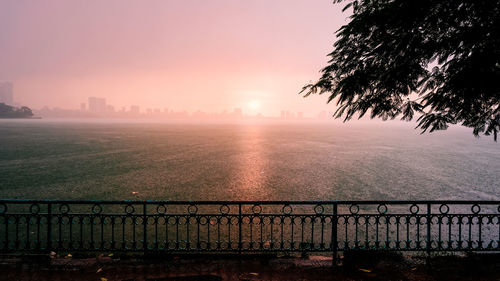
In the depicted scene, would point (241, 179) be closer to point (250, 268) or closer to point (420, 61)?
point (250, 268)

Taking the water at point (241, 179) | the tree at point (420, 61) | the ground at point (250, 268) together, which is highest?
the tree at point (420, 61)

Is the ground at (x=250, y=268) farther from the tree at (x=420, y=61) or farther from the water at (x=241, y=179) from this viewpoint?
the water at (x=241, y=179)

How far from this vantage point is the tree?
353cm

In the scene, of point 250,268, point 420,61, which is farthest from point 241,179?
point 420,61

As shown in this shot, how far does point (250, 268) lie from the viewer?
5.02 metres

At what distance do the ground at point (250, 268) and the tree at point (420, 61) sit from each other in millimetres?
2535

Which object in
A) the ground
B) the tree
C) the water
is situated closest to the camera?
the tree

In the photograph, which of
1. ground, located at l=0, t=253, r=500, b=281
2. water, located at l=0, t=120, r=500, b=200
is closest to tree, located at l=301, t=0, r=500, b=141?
ground, located at l=0, t=253, r=500, b=281

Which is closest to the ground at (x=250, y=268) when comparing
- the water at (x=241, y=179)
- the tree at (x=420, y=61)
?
the tree at (x=420, y=61)

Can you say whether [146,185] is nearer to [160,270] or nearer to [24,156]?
[160,270]

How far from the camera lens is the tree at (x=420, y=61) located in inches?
139

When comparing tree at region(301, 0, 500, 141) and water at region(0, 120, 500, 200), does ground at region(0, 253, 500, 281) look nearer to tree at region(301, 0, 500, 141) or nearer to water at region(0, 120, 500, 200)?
tree at region(301, 0, 500, 141)

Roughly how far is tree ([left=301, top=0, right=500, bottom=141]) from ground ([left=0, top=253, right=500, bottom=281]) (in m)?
2.54

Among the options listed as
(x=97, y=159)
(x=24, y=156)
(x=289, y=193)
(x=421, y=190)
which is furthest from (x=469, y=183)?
(x=24, y=156)
